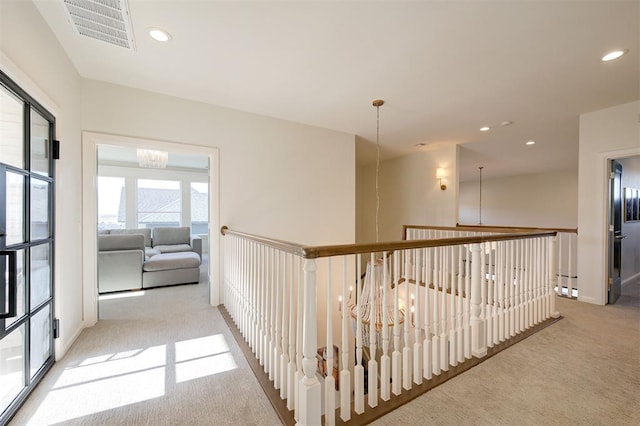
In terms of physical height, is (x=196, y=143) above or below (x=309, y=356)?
above

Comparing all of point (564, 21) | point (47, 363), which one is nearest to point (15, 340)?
point (47, 363)

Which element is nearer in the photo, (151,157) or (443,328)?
(443,328)

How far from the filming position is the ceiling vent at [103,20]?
1731 mm

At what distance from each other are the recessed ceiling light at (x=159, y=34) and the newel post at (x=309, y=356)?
6.89 feet

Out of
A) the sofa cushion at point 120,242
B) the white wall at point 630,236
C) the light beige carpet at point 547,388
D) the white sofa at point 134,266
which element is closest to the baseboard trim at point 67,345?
the white sofa at point 134,266

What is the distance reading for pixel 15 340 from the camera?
59.9 inches

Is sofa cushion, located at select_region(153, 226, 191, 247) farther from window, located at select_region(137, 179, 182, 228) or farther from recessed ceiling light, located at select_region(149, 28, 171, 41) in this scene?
recessed ceiling light, located at select_region(149, 28, 171, 41)

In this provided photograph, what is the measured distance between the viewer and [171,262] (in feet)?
14.2

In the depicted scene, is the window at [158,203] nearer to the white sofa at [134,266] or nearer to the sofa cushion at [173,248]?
the sofa cushion at [173,248]

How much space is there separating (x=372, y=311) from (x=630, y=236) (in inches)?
212

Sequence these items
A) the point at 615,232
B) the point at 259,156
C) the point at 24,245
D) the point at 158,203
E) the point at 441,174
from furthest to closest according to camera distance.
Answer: the point at 158,203 < the point at 441,174 < the point at 259,156 < the point at 615,232 < the point at 24,245

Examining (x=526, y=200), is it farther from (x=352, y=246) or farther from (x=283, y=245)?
(x=283, y=245)

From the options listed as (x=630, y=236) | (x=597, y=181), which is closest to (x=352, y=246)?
(x=597, y=181)

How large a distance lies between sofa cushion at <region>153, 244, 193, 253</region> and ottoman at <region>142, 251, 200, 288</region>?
122 centimetres
